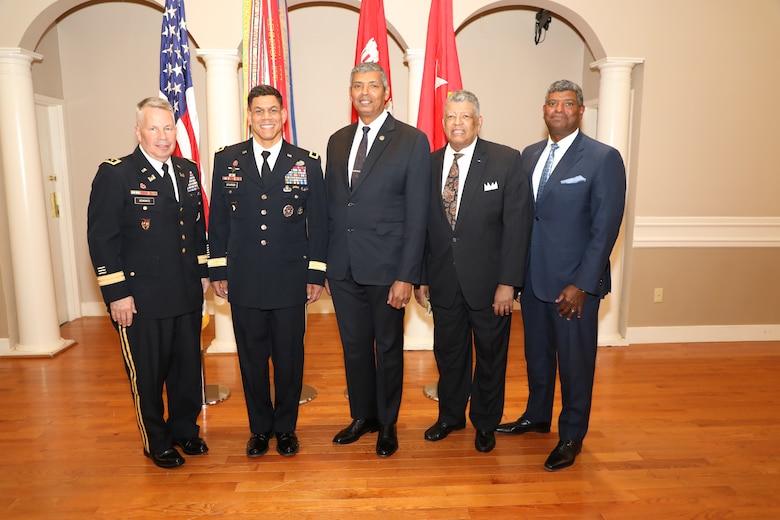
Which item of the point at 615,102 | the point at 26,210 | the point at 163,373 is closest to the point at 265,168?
the point at 163,373

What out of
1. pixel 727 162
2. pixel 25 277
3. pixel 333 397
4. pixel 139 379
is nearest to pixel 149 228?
pixel 139 379

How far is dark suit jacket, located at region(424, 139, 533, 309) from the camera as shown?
2.63 m

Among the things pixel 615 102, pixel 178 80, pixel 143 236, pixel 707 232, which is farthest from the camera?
pixel 707 232

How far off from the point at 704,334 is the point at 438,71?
319 cm

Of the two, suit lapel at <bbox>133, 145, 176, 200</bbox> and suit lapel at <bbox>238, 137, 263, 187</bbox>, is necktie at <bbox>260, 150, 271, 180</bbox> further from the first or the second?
suit lapel at <bbox>133, 145, 176, 200</bbox>

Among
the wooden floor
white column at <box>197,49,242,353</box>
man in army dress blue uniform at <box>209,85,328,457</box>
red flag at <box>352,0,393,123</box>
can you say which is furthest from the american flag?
the wooden floor

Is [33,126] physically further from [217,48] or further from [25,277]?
[217,48]

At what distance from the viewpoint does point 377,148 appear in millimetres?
2631

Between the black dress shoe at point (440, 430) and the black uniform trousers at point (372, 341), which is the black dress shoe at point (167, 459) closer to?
the black uniform trousers at point (372, 341)

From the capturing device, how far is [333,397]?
3656mm

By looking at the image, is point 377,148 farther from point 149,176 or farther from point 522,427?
point 522,427

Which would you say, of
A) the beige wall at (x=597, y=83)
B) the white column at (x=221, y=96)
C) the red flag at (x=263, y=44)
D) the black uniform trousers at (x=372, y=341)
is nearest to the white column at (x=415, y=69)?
the beige wall at (x=597, y=83)

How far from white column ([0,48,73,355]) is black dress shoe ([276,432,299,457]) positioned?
2606 mm

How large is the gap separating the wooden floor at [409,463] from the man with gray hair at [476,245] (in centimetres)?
39
